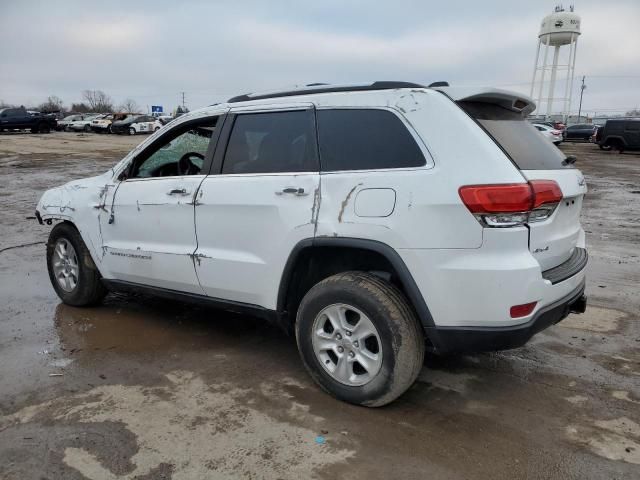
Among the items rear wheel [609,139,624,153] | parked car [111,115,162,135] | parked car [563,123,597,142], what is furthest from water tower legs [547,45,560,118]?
parked car [111,115,162,135]

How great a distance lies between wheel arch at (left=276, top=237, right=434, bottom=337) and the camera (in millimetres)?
2959

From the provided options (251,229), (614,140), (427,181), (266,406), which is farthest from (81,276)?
(614,140)

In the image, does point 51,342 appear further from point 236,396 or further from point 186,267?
point 236,396

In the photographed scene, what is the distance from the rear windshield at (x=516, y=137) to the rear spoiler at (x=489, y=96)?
0.03 meters

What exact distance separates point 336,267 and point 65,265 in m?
2.90

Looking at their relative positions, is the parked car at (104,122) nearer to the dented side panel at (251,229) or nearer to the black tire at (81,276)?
the black tire at (81,276)

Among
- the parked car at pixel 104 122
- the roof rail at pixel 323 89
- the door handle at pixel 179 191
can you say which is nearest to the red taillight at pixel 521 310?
the roof rail at pixel 323 89

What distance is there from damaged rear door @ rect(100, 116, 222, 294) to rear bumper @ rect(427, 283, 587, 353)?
1.85 m

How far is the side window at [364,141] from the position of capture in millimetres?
3035

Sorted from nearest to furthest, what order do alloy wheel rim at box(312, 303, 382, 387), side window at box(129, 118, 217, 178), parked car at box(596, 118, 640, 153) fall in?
alloy wheel rim at box(312, 303, 382, 387) < side window at box(129, 118, 217, 178) < parked car at box(596, 118, 640, 153)

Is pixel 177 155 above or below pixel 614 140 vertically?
below

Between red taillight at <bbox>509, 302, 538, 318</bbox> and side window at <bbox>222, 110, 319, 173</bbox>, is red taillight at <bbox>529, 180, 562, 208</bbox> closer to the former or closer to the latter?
red taillight at <bbox>509, 302, 538, 318</bbox>

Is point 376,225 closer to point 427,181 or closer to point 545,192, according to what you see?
point 427,181

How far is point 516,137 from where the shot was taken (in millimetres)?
3170
